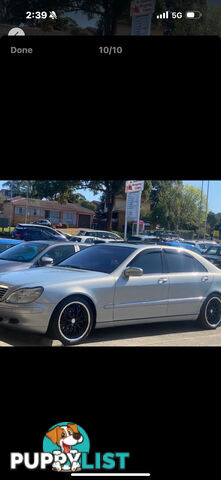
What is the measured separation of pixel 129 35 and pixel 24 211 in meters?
2.59

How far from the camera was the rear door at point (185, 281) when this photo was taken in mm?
6094

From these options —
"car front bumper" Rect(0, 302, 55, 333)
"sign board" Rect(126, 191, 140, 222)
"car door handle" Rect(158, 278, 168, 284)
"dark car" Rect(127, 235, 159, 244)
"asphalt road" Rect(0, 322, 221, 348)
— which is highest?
"sign board" Rect(126, 191, 140, 222)

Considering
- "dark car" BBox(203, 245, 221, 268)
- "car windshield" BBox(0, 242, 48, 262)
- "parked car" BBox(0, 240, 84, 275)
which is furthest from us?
"dark car" BBox(203, 245, 221, 268)

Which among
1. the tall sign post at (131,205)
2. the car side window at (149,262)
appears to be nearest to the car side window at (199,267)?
the car side window at (149,262)

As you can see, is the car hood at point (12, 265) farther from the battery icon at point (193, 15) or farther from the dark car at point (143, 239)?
the battery icon at point (193, 15)

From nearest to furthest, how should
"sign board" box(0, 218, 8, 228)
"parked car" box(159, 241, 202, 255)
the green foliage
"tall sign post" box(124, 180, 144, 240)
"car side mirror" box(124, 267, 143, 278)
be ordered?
"tall sign post" box(124, 180, 144, 240) → the green foliage → "sign board" box(0, 218, 8, 228) → "car side mirror" box(124, 267, 143, 278) → "parked car" box(159, 241, 202, 255)

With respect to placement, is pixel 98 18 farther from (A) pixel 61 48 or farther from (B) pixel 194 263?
(B) pixel 194 263

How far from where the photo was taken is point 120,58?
2604 mm

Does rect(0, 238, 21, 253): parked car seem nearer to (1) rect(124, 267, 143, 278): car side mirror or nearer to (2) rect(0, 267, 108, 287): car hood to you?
(2) rect(0, 267, 108, 287): car hood

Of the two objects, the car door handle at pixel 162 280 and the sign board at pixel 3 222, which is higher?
the sign board at pixel 3 222

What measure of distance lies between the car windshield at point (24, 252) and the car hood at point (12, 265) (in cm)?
19

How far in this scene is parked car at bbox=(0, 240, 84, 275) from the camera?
7820mm

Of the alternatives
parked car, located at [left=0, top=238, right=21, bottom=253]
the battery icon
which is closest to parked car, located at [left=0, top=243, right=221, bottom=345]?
the battery icon

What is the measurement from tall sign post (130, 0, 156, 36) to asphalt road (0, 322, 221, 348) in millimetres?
2829
